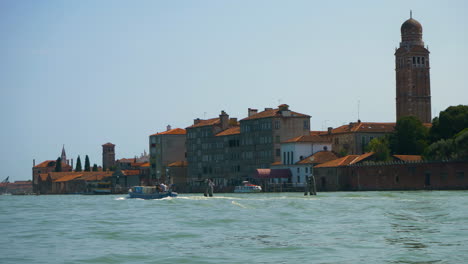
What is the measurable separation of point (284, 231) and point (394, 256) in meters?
9.14

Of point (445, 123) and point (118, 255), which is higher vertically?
point (445, 123)

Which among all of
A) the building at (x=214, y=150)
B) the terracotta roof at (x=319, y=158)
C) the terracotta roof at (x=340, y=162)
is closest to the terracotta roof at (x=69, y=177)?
the building at (x=214, y=150)

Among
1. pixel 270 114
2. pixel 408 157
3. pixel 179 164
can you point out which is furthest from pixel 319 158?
pixel 179 164

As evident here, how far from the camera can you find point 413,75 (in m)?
129

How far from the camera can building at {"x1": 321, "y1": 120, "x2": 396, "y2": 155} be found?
4530 inches

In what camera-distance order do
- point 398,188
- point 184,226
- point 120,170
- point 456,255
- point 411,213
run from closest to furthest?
point 456,255, point 184,226, point 411,213, point 398,188, point 120,170

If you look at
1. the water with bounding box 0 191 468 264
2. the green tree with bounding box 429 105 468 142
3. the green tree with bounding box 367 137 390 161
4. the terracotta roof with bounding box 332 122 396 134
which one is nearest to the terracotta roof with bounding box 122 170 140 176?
the terracotta roof with bounding box 332 122 396 134

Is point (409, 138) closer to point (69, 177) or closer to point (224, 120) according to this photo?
point (224, 120)

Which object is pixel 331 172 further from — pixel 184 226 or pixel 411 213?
pixel 184 226

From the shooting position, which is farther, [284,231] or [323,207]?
[323,207]

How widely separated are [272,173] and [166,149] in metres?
35.8

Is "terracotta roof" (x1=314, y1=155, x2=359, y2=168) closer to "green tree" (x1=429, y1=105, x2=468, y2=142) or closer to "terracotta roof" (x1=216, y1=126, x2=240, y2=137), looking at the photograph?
"green tree" (x1=429, y1=105, x2=468, y2=142)

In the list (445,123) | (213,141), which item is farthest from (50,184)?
(445,123)

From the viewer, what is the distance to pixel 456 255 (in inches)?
933
